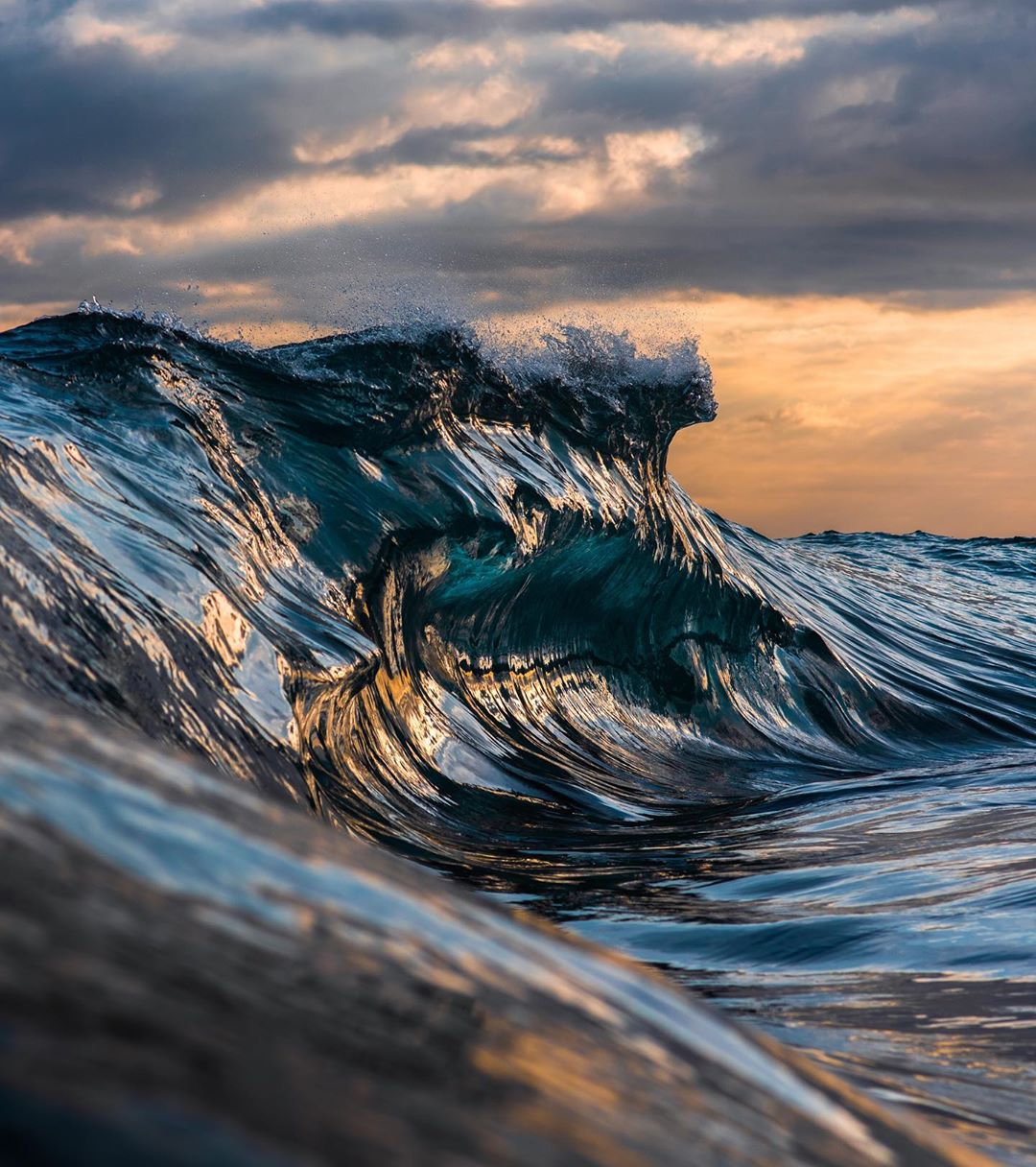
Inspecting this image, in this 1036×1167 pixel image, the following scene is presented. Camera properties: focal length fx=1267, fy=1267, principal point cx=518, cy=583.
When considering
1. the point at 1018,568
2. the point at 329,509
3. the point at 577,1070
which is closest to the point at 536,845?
the point at 329,509

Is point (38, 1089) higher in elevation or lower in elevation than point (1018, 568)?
lower

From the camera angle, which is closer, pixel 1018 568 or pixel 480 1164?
pixel 480 1164

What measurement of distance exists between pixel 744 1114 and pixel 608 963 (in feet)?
0.65

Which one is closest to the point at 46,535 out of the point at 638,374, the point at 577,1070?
the point at 577,1070

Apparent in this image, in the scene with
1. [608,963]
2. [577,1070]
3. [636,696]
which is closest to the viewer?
[577,1070]

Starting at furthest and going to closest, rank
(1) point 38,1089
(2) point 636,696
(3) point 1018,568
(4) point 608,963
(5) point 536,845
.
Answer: (3) point 1018,568, (2) point 636,696, (5) point 536,845, (4) point 608,963, (1) point 38,1089

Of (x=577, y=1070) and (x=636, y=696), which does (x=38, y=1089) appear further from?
(x=636, y=696)

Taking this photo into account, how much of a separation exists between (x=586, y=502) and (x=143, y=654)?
442 centimetres

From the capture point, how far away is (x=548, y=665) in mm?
6547

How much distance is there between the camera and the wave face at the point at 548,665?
8.18ft

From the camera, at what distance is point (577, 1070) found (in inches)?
30.1

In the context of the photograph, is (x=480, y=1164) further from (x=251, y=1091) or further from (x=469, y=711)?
(x=469, y=711)

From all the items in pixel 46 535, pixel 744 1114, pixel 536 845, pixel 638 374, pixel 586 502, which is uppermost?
pixel 638 374

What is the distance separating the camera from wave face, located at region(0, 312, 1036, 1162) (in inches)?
98.2
